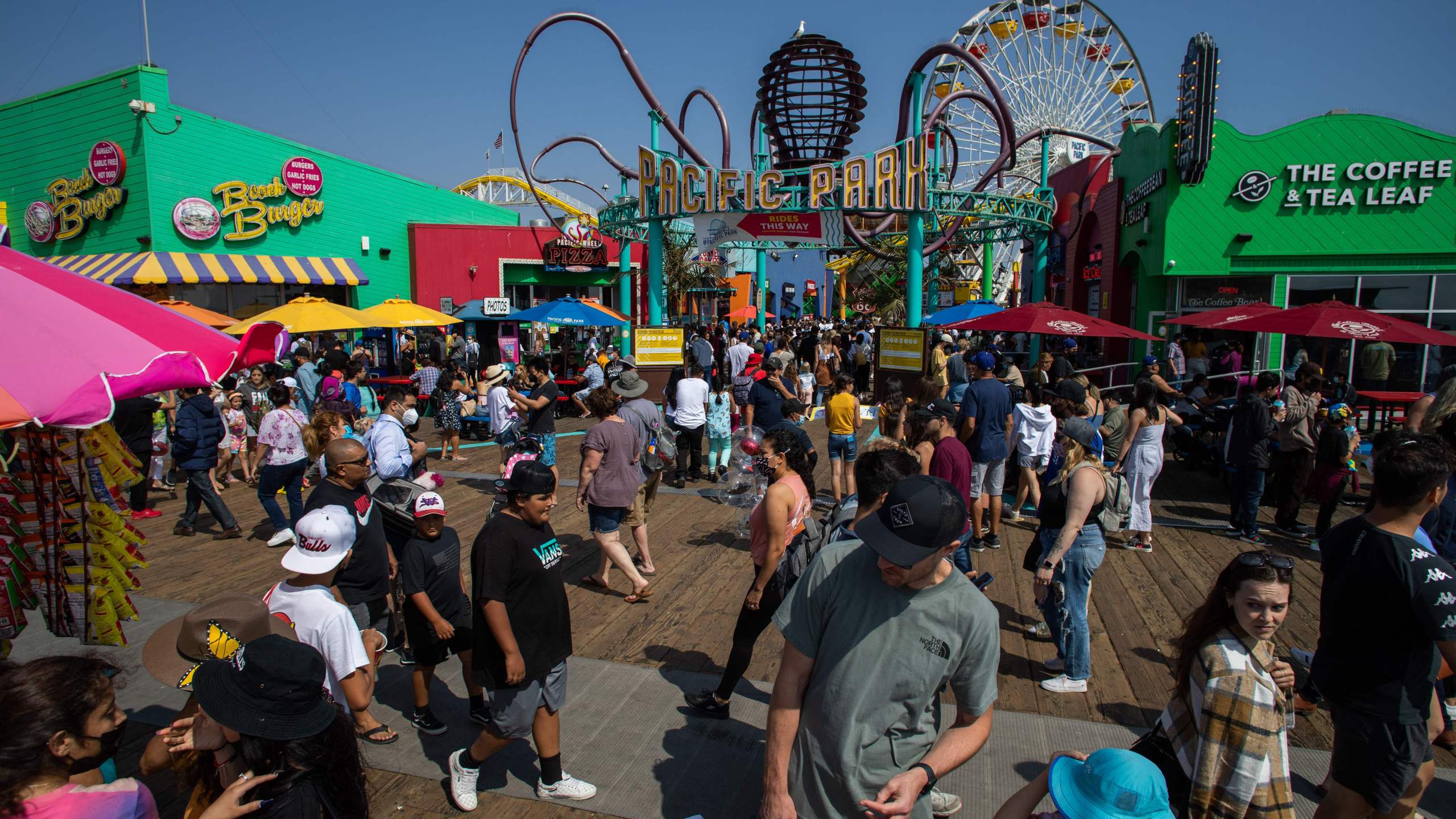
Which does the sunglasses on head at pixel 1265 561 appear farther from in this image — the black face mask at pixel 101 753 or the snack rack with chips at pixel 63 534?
the snack rack with chips at pixel 63 534

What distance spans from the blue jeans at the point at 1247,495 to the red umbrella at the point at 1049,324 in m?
4.32

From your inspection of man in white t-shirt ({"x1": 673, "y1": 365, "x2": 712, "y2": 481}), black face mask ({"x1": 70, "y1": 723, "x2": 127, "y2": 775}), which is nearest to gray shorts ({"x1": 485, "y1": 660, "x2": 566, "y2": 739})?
black face mask ({"x1": 70, "y1": 723, "x2": 127, "y2": 775})

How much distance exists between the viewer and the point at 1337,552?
3.02 m

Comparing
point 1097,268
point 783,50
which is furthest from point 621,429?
point 1097,268

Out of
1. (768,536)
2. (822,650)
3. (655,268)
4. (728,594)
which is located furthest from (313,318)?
(822,650)

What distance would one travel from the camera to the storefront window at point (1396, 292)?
1527cm

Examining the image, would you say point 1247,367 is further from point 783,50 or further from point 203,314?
point 203,314

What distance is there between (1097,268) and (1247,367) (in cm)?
752

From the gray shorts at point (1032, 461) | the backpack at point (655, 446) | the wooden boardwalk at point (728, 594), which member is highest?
the backpack at point (655, 446)

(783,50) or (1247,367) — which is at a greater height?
(783,50)

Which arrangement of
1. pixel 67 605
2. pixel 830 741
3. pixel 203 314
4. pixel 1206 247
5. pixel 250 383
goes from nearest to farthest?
pixel 830 741 → pixel 67 605 → pixel 250 383 → pixel 203 314 → pixel 1206 247

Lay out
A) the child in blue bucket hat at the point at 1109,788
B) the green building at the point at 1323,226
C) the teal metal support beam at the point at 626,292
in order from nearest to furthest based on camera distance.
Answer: the child in blue bucket hat at the point at 1109,788 → the green building at the point at 1323,226 → the teal metal support beam at the point at 626,292

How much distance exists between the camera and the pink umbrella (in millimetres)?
2541

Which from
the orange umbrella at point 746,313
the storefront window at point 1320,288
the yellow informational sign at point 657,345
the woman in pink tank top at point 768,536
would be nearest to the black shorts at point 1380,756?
the woman in pink tank top at point 768,536
